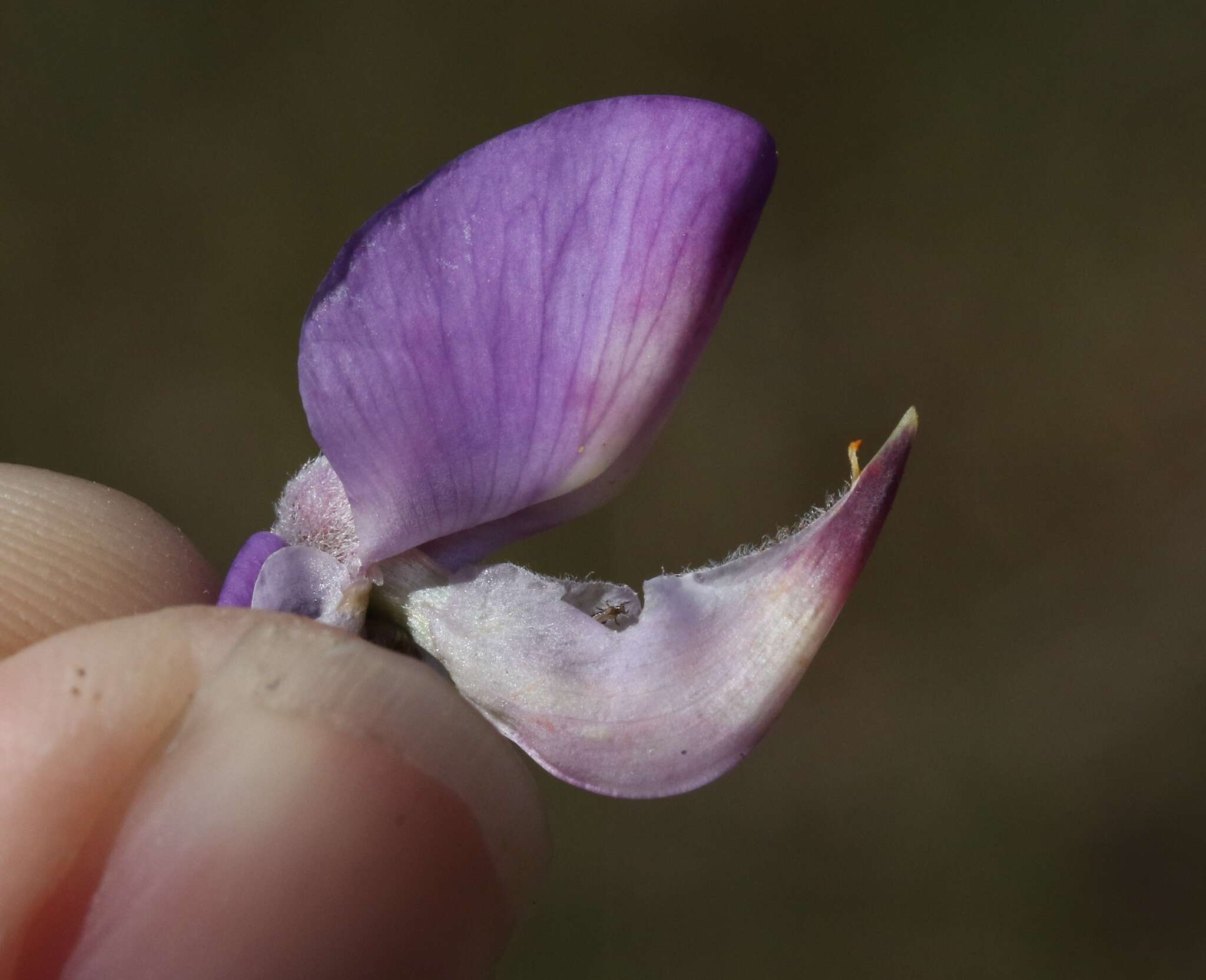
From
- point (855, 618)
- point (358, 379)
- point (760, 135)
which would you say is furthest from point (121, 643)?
point (855, 618)

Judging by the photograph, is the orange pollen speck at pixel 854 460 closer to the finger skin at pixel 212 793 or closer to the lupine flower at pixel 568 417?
the lupine flower at pixel 568 417

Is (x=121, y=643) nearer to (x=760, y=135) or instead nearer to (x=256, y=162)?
(x=760, y=135)

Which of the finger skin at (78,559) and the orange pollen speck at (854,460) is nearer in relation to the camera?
the orange pollen speck at (854,460)

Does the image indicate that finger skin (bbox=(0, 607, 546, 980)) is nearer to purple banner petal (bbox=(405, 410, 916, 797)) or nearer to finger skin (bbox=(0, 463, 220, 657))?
purple banner petal (bbox=(405, 410, 916, 797))

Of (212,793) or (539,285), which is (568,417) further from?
(212,793)

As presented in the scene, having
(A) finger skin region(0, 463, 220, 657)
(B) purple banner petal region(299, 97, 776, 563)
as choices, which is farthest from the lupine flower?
(A) finger skin region(0, 463, 220, 657)

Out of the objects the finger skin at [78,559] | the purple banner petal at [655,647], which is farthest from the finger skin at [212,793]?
the finger skin at [78,559]

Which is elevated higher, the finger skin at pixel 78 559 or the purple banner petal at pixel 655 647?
the purple banner petal at pixel 655 647
